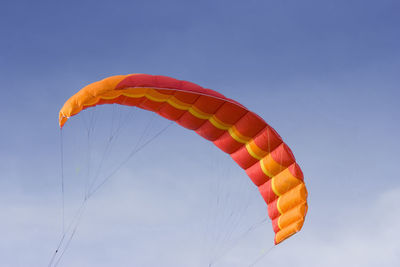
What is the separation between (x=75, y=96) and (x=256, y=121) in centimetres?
566

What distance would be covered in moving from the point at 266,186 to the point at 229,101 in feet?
11.1

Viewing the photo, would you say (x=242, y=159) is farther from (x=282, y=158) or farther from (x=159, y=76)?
(x=159, y=76)

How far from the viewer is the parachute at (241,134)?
1485 centimetres

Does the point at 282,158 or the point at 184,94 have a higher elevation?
the point at 184,94

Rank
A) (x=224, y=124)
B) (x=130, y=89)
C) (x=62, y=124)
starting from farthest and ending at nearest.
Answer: (x=224, y=124) → (x=130, y=89) → (x=62, y=124)

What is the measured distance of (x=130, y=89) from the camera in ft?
46.6

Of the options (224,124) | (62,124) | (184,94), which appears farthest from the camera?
(224,124)

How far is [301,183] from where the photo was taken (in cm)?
1591

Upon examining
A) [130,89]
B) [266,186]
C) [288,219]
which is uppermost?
[130,89]

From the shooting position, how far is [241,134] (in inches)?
649

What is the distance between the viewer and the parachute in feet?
48.7

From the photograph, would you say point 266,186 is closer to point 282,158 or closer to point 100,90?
point 282,158

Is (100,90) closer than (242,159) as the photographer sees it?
Yes

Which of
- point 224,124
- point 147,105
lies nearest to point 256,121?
point 224,124
